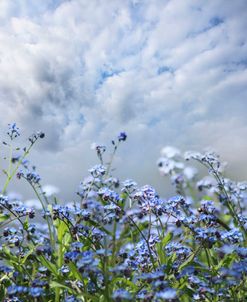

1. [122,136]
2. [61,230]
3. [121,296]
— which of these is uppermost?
[122,136]

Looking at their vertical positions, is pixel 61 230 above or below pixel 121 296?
above

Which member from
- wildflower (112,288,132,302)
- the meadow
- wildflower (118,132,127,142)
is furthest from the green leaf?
wildflower (118,132,127,142)

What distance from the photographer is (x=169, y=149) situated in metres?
6.38

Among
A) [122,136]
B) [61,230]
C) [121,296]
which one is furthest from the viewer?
[122,136]

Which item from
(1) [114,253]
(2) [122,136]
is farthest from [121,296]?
(2) [122,136]

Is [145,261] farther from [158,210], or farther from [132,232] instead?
[132,232]

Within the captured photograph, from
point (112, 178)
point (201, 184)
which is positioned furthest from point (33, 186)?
point (201, 184)

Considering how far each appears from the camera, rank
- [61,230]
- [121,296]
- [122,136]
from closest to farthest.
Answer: [121,296] → [61,230] → [122,136]

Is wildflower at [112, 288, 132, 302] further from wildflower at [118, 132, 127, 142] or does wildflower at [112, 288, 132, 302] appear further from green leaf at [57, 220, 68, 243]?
wildflower at [118, 132, 127, 142]

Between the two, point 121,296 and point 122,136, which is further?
point 122,136

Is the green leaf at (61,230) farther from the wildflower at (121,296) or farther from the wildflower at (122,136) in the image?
the wildflower at (122,136)

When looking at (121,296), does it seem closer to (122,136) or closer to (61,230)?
(61,230)

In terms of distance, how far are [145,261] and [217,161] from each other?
231 centimetres

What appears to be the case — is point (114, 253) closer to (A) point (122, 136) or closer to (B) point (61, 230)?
(B) point (61, 230)
